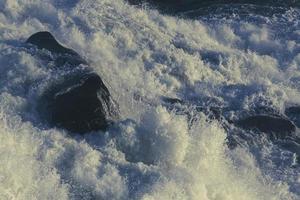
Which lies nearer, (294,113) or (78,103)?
(78,103)

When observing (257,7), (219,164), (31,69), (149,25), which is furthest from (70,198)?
(257,7)

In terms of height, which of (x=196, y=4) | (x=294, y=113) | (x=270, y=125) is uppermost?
(x=196, y=4)

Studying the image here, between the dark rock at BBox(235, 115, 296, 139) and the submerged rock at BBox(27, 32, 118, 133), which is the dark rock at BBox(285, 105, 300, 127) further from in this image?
the submerged rock at BBox(27, 32, 118, 133)

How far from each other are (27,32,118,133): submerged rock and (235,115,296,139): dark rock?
2.59 metres

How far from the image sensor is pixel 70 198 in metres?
10.5

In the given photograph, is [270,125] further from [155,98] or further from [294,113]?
[155,98]

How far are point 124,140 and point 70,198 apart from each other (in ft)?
5.85

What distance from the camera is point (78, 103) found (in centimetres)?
1247

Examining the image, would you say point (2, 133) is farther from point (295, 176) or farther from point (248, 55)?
point (248, 55)

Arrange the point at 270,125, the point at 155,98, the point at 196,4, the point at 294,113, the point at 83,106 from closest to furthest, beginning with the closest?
the point at 83,106, the point at 270,125, the point at 155,98, the point at 294,113, the point at 196,4

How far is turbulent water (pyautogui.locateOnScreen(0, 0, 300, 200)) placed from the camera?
11000 millimetres

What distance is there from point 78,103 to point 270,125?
3.75 metres

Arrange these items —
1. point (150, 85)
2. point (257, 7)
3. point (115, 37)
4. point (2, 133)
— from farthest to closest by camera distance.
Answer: point (257, 7) < point (115, 37) < point (150, 85) < point (2, 133)

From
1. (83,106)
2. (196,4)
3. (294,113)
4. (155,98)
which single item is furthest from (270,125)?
(196,4)
